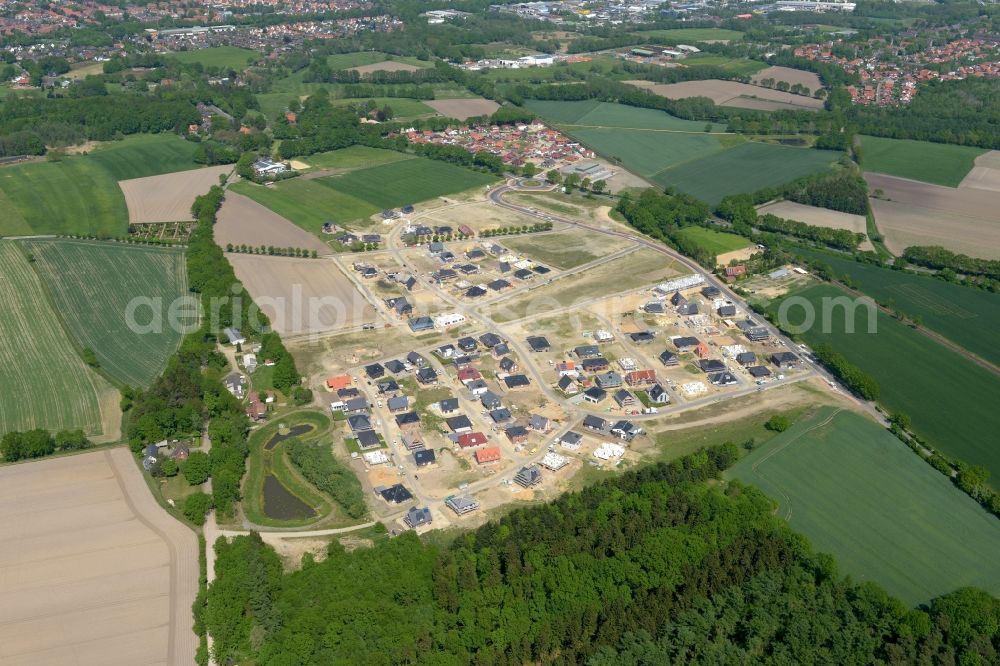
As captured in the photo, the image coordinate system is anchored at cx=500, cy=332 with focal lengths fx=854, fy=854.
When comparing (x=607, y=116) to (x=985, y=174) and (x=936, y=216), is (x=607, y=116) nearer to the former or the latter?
(x=985, y=174)

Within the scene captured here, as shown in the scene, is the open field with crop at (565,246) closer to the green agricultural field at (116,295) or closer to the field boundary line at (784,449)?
the field boundary line at (784,449)

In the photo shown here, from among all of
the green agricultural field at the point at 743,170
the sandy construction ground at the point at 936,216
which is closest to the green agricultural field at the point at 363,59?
the green agricultural field at the point at 743,170

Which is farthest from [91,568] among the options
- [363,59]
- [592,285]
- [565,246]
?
[363,59]

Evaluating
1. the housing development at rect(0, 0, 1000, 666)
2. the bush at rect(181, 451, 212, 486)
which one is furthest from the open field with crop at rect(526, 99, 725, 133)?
the bush at rect(181, 451, 212, 486)

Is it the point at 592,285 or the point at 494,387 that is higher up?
the point at 592,285

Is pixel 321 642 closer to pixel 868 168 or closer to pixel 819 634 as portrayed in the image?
pixel 819 634

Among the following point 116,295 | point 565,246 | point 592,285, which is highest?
point 592,285

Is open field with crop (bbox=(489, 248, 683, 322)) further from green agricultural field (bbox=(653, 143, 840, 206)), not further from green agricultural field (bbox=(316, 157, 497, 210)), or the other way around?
green agricultural field (bbox=(316, 157, 497, 210))
